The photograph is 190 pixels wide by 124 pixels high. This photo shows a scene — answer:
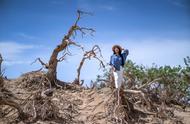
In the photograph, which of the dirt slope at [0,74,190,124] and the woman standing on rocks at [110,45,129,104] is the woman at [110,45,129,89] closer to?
the woman standing on rocks at [110,45,129,104]

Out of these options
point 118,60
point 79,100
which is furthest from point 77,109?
point 118,60

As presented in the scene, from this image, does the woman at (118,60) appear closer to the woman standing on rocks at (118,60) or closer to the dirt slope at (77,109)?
the woman standing on rocks at (118,60)

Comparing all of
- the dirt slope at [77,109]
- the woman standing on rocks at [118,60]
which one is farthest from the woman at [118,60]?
the dirt slope at [77,109]

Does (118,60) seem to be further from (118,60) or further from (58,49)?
(58,49)

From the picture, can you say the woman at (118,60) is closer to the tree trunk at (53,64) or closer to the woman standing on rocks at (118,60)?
the woman standing on rocks at (118,60)

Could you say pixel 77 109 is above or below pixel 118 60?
below

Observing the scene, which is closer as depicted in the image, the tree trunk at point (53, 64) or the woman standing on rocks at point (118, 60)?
the woman standing on rocks at point (118, 60)

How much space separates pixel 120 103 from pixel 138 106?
1.21 m

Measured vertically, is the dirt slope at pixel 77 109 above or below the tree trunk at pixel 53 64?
below

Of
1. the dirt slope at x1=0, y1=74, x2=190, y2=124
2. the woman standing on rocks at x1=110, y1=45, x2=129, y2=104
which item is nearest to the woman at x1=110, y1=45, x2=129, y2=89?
the woman standing on rocks at x1=110, y1=45, x2=129, y2=104

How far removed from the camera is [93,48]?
1133 cm

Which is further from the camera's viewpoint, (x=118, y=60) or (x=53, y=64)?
(x=53, y=64)

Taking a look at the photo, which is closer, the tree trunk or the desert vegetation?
the desert vegetation

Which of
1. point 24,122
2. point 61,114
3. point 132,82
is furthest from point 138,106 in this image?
point 24,122
